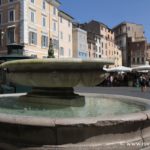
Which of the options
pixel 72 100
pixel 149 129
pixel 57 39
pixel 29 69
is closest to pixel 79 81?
pixel 72 100

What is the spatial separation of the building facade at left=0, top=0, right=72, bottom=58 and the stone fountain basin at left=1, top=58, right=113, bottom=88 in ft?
122

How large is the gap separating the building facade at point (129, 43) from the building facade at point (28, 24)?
62173mm

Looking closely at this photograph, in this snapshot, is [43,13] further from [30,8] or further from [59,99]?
[59,99]

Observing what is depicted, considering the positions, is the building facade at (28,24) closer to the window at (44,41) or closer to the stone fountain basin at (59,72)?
the window at (44,41)

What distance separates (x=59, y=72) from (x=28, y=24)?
42.6 m

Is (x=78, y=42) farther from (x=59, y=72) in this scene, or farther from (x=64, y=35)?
(x=59, y=72)

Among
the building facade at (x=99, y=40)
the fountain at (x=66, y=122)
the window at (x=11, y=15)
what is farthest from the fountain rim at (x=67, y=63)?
the building facade at (x=99, y=40)

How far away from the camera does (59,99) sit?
276 inches

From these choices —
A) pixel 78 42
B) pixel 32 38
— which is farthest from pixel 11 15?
pixel 78 42

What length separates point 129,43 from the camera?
118938mm

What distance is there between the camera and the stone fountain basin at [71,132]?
474 cm

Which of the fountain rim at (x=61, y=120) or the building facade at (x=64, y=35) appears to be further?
the building facade at (x=64, y=35)

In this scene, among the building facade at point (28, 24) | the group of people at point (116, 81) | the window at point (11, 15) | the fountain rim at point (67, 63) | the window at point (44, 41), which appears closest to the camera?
the fountain rim at point (67, 63)

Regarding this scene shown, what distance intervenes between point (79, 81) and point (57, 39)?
52.0 m
